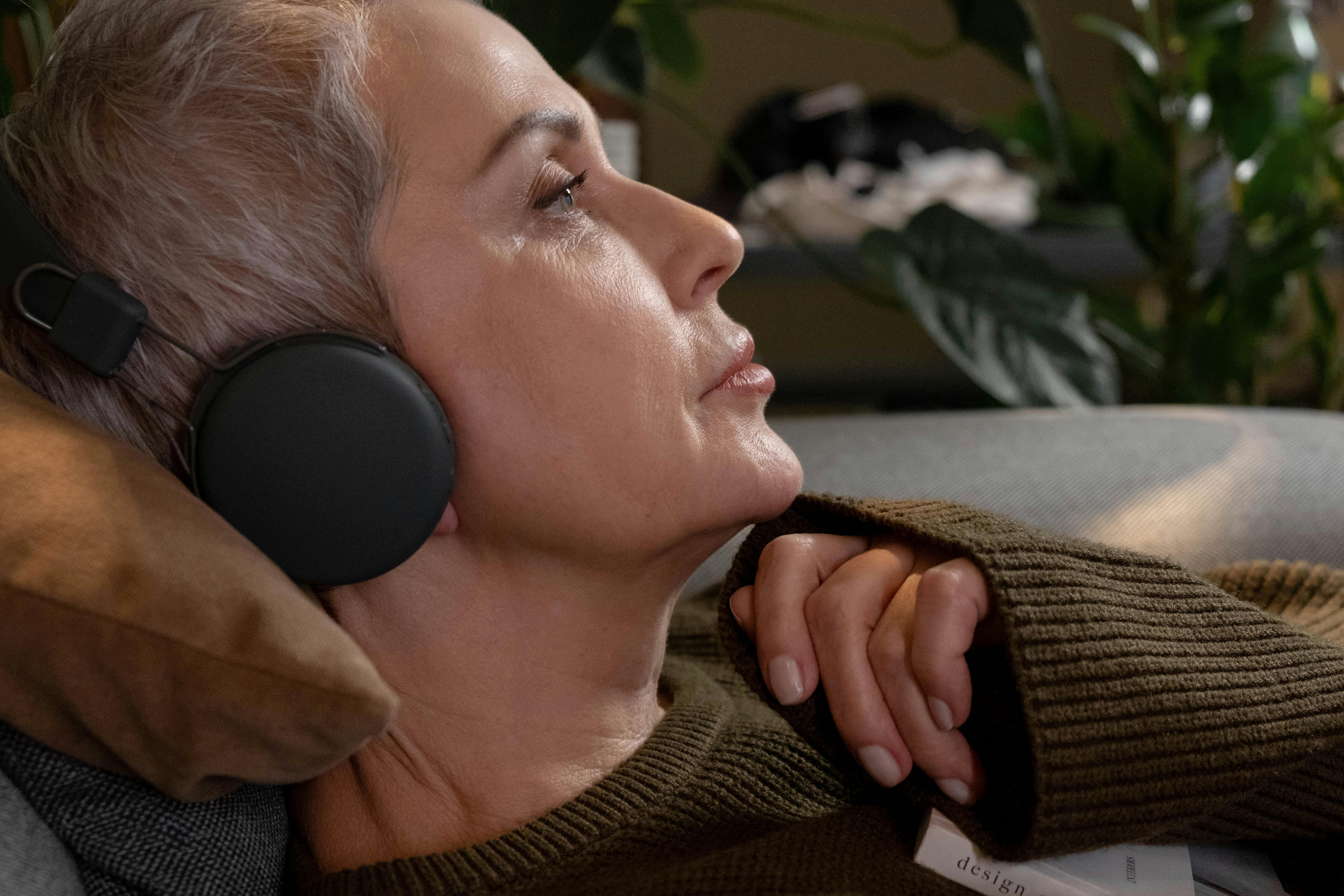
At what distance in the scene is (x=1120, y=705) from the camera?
600 millimetres

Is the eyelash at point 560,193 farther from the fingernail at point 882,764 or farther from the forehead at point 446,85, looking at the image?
the fingernail at point 882,764

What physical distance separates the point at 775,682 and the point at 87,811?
42 centimetres

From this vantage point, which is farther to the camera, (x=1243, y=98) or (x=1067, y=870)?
(x=1243, y=98)

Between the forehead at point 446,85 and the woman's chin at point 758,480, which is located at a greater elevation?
the forehead at point 446,85

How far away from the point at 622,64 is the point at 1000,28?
47cm

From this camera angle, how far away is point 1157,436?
1.26 m

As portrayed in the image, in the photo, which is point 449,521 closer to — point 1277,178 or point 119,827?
point 119,827

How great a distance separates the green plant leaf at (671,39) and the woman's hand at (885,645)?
1030 millimetres

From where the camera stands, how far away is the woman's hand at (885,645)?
2.01 ft

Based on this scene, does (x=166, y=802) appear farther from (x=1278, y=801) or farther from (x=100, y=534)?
(x=1278, y=801)

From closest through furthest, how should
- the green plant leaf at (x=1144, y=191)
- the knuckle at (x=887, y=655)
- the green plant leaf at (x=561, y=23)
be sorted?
1. the knuckle at (x=887, y=655)
2. the green plant leaf at (x=561, y=23)
3. the green plant leaf at (x=1144, y=191)

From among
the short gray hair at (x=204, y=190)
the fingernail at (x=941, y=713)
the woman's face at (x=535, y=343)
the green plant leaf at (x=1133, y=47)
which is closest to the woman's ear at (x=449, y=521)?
the woman's face at (x=535, y=343)

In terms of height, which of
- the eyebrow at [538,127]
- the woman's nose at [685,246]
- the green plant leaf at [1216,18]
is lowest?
the woman's nose at [685,246]

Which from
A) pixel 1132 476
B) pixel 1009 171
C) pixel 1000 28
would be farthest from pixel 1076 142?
pixel 1009 171
